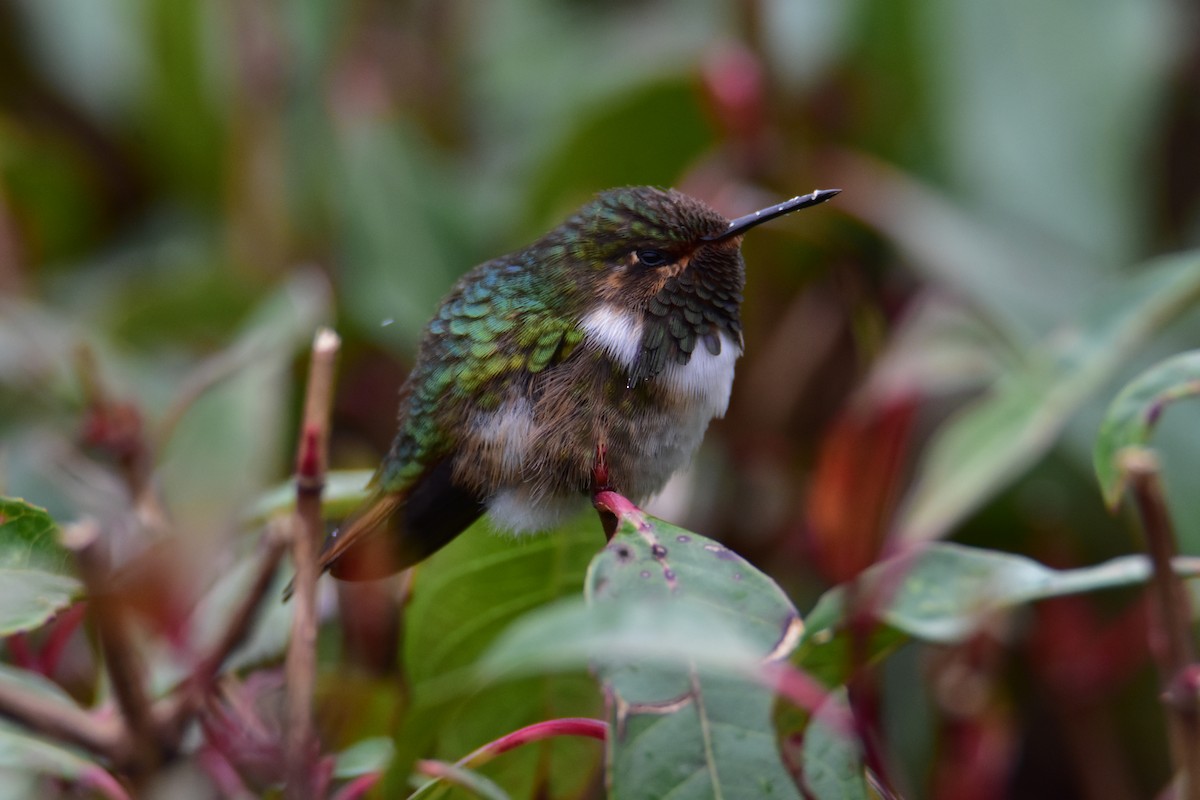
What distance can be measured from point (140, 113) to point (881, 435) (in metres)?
2.42

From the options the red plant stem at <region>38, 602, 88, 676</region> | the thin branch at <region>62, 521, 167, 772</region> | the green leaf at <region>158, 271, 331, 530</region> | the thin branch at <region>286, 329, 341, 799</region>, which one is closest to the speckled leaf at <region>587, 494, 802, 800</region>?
the thin branch at <region>286, 329, 341, 799</region>

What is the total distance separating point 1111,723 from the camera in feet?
8.00

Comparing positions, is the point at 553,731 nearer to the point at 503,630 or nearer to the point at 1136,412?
the point at 503,630

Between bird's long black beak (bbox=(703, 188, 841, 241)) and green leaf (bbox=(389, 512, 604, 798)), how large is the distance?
1.13 feet

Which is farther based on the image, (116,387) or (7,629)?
(116,387)

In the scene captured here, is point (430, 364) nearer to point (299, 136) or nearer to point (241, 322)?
point (241, 322)

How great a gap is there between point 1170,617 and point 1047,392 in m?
0.80

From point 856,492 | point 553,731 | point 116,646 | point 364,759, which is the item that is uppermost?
point 116,646

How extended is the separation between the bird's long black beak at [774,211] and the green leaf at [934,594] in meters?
0.38

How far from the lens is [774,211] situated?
1321mm

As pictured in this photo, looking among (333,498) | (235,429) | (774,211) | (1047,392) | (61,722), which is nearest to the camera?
(61,722)

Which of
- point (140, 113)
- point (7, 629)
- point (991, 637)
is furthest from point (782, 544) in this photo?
point (140, 113)

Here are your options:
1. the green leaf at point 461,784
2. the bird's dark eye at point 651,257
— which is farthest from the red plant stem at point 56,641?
the bird's dark eye at point 651,257

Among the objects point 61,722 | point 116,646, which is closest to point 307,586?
point 116,646
